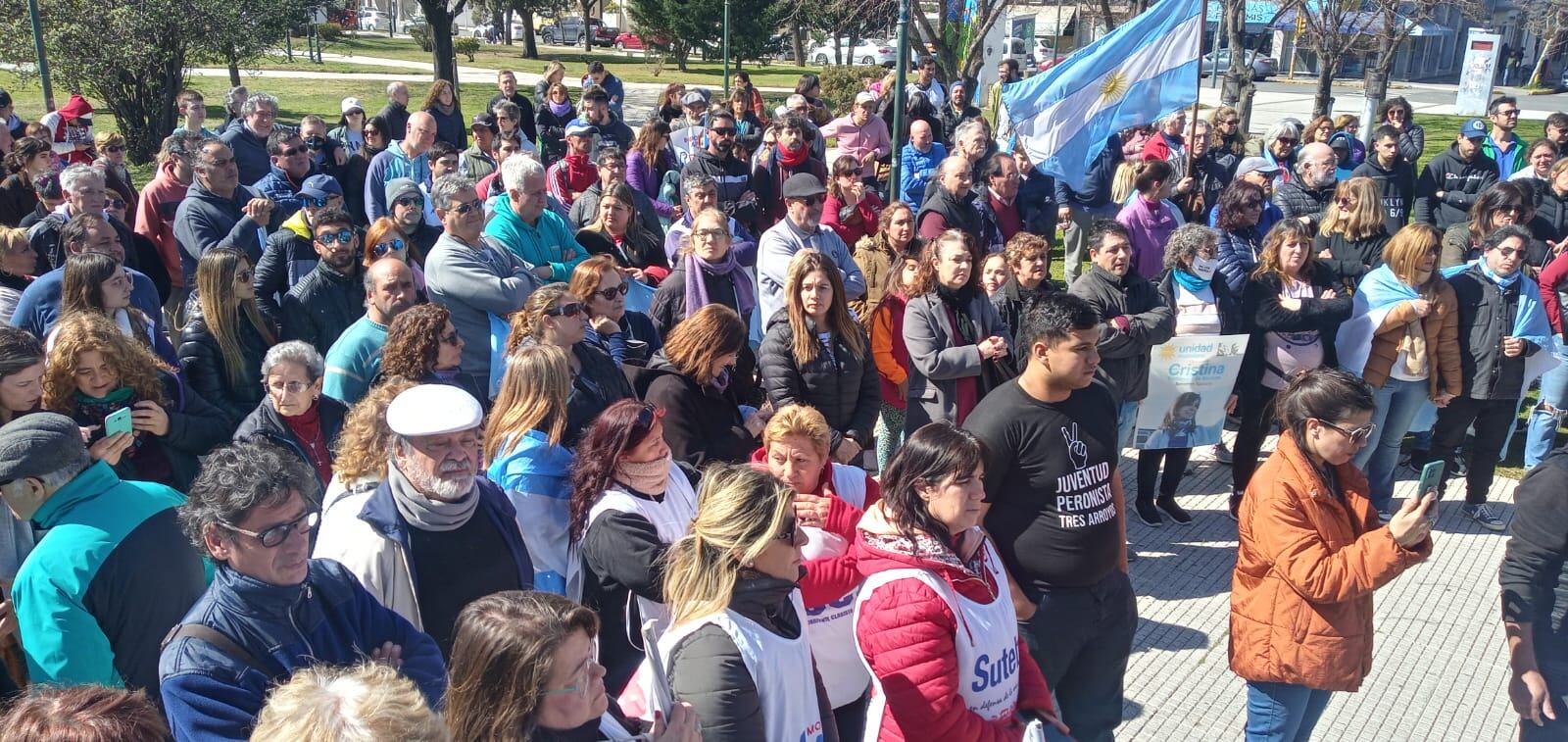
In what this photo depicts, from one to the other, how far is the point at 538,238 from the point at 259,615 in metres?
4.04

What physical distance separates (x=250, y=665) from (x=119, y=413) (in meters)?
1.93

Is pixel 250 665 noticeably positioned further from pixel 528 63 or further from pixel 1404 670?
pixel 528 63

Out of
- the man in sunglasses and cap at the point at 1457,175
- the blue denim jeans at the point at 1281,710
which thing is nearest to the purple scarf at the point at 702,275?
the blue denim jeans at the point at 1281,710

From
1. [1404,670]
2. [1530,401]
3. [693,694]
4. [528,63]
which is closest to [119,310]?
[693,694]

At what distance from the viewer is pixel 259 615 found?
271 centimetres

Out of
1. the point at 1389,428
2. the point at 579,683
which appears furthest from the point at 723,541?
the point at 1389,428

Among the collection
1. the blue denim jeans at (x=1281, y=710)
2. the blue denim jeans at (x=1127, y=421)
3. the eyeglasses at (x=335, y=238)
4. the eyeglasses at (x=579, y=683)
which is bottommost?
the blue denim jeans at (x=1281, y=710)

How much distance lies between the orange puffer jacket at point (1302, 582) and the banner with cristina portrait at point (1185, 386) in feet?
8.90

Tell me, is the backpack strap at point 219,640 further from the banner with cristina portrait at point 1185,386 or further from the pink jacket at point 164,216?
the pink jacket at point 164,216

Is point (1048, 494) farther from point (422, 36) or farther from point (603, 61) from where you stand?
point (422, 36)

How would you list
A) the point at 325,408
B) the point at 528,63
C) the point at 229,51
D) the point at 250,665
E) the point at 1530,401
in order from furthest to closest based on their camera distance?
the point at 528,63
the point at 229,51
the point at 1530,401
the point at 325,408
the point at 250,665

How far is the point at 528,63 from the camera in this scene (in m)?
40.8

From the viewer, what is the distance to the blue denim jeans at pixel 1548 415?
282 inches

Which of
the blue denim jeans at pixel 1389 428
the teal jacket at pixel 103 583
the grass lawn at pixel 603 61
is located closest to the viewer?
the teal jacket at pixel 103 583
